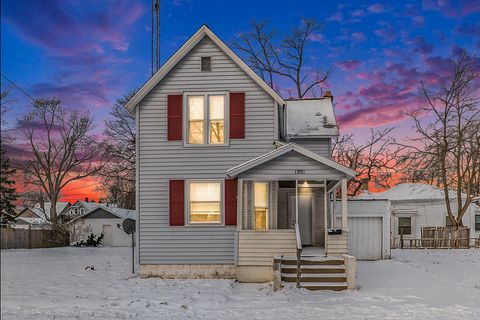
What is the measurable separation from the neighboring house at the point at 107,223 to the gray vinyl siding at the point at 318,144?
1098 inches

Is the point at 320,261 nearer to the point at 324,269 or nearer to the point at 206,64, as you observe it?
Answer: the point at 324,269

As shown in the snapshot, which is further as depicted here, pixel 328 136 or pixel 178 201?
pixel 328 136

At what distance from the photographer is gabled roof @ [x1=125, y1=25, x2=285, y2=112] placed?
49.2ft

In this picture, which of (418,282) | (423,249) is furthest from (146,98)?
(423,249)

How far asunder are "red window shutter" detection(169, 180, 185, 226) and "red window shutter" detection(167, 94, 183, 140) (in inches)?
65.0

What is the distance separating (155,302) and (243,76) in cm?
827

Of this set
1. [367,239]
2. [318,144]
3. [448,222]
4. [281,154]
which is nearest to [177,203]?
[281,154]

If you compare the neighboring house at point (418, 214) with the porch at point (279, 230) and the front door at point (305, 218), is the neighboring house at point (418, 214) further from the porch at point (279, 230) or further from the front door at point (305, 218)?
the porch at point (279, 230)

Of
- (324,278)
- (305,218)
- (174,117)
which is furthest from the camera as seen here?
(305,218)

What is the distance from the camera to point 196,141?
605 inches

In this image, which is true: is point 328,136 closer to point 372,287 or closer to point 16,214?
point 372,287

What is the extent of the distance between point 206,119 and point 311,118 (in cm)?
469

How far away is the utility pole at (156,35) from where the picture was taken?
56.5 feet

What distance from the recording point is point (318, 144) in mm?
16906
